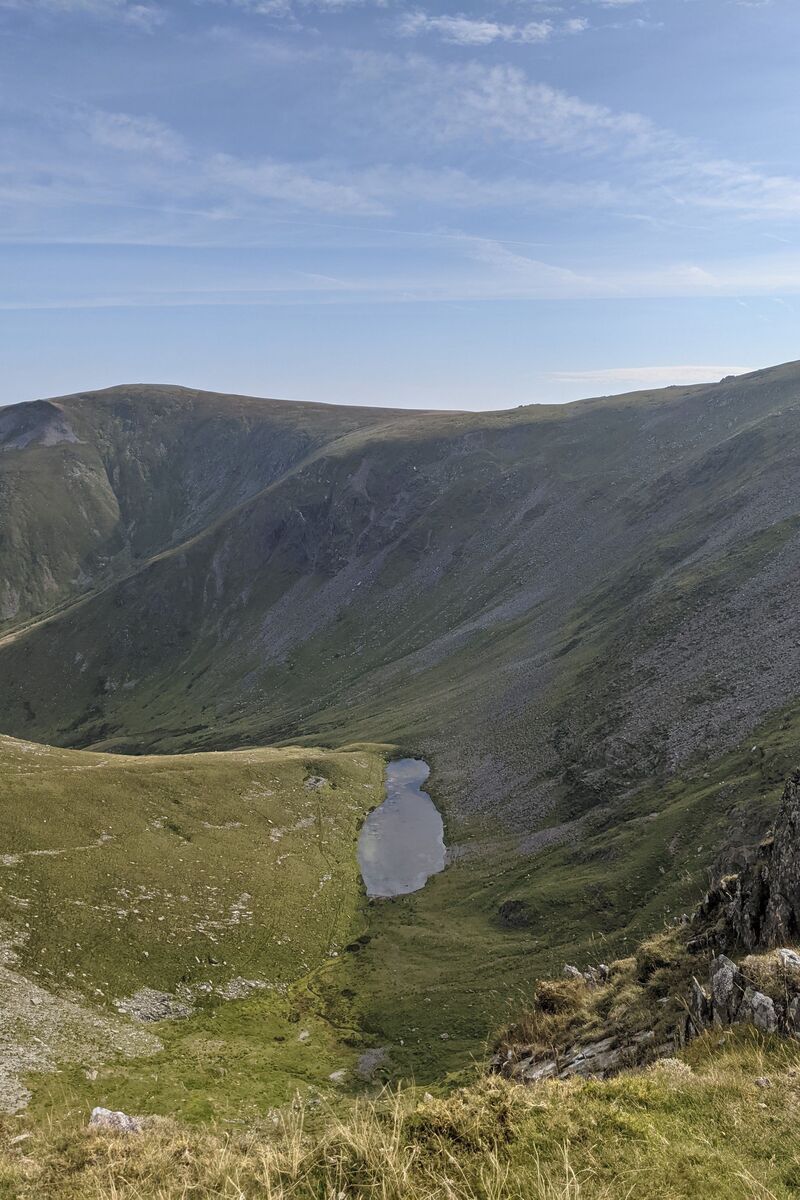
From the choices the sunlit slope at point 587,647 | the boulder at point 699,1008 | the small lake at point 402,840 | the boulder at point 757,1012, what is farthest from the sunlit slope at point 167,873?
the boulder at point 757,1012

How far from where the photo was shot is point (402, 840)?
288 ft

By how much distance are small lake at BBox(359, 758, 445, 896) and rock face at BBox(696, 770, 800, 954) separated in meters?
53.3

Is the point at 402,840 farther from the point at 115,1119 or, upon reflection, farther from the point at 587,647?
the point at 115,1119

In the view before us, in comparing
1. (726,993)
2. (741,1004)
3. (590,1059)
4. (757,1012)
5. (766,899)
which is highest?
(757,1012)

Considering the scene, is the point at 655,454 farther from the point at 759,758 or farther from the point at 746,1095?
the point at 746,1095

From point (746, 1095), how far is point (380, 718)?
125 m

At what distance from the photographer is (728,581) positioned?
10138cm

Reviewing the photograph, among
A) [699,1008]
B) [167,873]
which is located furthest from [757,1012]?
[167,873]

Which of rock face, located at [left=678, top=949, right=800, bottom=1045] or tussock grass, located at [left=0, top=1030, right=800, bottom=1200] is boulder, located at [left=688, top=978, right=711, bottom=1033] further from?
tussock grass, located at [left=0, top=1030, right=800, bottom=1200]

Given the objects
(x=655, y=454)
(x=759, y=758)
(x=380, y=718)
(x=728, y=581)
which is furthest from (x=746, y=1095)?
(x=655, y=454)

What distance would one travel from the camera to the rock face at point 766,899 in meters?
22.9

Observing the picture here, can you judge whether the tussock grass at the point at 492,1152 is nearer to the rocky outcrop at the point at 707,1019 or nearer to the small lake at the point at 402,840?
the rocky outcrop at the point at 707,1019

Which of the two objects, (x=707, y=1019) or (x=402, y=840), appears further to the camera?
(x=402, y=840)

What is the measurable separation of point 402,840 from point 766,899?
→ 67941mm
